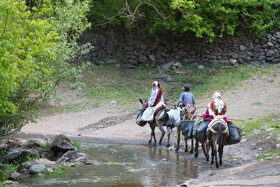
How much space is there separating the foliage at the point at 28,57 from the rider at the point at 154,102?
3518 millimetres

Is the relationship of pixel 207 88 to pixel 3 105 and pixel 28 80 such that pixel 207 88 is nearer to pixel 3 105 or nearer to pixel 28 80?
pixel 28 80

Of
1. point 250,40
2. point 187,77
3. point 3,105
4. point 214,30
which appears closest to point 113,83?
point 187,77

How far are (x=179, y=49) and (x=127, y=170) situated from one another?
20.7m

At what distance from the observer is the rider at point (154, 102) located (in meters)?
15.3

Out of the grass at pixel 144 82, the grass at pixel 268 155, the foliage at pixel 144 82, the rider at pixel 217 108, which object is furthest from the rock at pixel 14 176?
the grass at pixel 144 82

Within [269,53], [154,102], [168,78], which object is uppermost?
[269,53]

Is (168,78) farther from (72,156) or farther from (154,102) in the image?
(72,156)

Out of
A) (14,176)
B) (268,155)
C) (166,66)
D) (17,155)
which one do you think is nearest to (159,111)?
(268,155)

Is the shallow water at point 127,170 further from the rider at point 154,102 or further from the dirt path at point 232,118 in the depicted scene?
the rider at point 154,102

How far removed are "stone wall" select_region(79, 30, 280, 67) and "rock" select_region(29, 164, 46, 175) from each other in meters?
20.8

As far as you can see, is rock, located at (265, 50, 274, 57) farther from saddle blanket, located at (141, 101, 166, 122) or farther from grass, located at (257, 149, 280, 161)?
grass, located at (257, 149, 280, 161)

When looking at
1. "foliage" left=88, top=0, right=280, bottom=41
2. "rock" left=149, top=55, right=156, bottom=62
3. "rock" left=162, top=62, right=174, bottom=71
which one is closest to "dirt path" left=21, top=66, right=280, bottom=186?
"foliage" left=88, top=0, right=280, bottom=41

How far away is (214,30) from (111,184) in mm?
22293

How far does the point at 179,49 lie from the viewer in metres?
30.4
